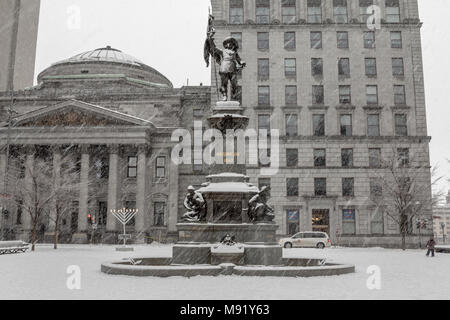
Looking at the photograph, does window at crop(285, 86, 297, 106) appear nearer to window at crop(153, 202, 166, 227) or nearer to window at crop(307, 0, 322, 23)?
window at crop(307, 0, 322, 23)

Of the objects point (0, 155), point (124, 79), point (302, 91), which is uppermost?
point (124, 79)

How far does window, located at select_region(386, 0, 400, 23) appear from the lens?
5700 cm

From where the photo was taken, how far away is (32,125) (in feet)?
181

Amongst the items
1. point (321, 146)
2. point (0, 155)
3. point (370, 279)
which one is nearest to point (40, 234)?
point (0, 155)

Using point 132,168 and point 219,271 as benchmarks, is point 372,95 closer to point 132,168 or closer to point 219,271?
point 132,168

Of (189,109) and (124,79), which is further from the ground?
(124,79)

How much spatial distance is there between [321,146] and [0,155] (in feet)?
126

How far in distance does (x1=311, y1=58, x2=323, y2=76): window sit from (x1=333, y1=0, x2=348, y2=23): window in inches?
216

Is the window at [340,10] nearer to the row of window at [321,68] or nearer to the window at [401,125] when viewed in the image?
the row of window at [321,68]

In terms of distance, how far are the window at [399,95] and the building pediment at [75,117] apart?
98.2 feet

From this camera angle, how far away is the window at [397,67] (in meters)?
56.3

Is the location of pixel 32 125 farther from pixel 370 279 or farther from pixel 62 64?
pixel 370 279

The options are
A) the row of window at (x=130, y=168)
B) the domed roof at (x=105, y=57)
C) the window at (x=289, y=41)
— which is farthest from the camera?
the domed roof at (x=105, y=57)

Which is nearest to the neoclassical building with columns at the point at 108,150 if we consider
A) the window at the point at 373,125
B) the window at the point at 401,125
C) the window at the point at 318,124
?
the window at the point at 318,124
